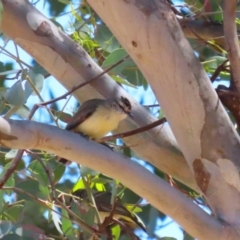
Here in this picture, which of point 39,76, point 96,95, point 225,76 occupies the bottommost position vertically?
point 225,76

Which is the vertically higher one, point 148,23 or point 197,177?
point 148,23

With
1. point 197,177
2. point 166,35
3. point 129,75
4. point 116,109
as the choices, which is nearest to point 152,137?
point 116,109

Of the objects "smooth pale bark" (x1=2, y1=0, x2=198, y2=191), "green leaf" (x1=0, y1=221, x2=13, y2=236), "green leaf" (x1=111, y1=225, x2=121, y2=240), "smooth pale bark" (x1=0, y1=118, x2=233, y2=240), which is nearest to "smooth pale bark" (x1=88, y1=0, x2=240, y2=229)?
"smooth pale bark" (x1=0, y1=118, x2=233, y2=240)

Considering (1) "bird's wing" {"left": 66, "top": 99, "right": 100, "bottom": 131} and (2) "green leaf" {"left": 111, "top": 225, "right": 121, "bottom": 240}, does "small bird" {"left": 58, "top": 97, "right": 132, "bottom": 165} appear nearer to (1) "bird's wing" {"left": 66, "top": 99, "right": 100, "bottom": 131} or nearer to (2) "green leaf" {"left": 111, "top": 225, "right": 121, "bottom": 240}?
(1) "bird's wing" {"left": 66, "top": 99, "right": 100, "bottom": 131}

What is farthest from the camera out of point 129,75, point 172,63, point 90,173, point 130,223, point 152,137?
point 130,223

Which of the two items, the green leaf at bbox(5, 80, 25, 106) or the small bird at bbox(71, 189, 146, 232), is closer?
the green leaf at bbox(5, 80, 25, 106)

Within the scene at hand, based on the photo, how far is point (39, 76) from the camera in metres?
1.57

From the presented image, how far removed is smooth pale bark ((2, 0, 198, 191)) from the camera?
154 cm

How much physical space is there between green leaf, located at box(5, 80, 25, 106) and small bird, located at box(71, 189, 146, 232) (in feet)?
2.05

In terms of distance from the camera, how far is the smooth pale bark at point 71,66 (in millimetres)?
1540

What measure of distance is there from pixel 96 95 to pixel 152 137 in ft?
0.65

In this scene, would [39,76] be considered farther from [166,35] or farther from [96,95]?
[166,35]

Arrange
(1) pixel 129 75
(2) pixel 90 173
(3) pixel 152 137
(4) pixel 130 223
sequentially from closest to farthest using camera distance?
(3) pixel 152 137, (2) pixel 90 173, (1) pixel 129 75, (4) pixel 130 223

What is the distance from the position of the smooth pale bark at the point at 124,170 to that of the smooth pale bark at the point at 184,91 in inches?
2.4
